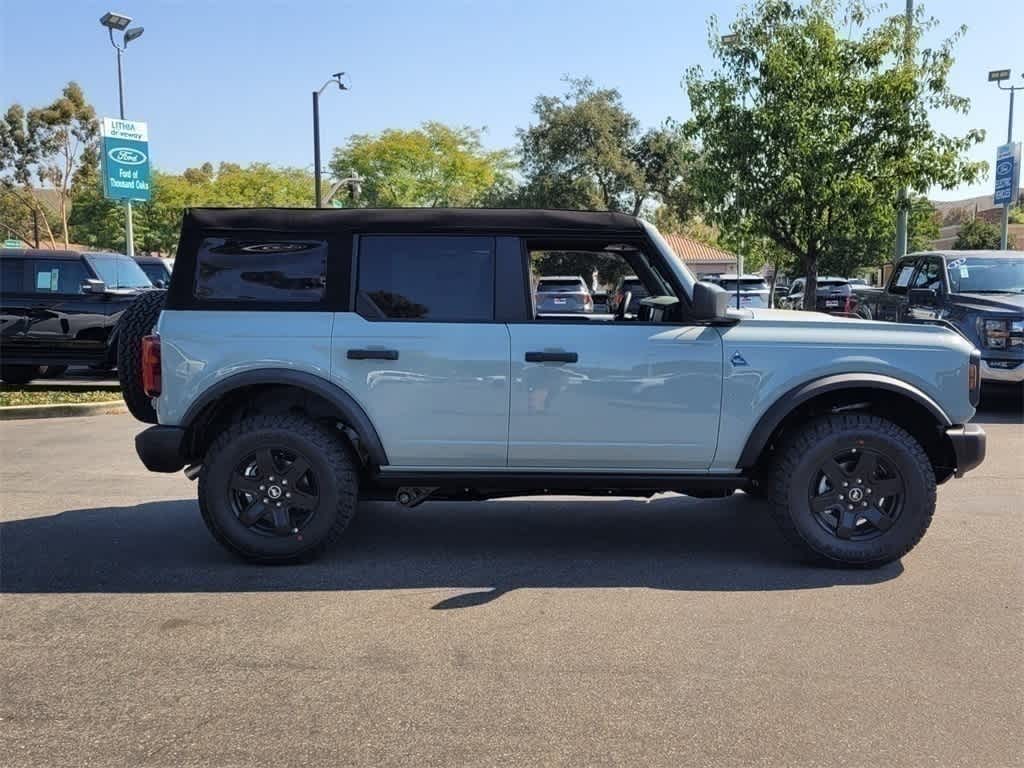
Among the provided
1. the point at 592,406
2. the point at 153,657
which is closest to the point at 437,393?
the point at 592,406

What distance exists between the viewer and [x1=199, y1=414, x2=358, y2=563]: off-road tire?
477cm

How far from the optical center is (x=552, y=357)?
4691 millimetres

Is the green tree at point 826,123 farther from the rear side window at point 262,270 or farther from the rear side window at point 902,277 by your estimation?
the rear side window at point 262,270

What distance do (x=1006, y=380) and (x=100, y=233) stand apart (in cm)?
5227

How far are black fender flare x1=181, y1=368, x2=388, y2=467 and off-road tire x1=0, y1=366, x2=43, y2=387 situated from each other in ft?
32.2

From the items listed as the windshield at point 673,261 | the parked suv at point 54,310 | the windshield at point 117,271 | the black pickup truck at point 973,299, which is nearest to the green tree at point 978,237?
the black pickup truck at point 973,299

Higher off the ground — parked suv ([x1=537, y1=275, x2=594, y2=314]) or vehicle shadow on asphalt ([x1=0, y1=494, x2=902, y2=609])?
parked suv ([x1=537, y1=275, x2=594, y2=314])

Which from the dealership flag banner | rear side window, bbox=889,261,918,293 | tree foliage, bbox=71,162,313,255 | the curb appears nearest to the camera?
the curb

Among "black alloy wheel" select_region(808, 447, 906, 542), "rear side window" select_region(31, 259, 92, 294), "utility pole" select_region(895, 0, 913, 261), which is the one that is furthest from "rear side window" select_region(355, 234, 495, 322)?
"utility pole" select_region(895, 0, 913, 261)

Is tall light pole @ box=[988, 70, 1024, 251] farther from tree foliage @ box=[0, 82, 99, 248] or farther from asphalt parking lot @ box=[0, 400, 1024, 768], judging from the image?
tree foliage @ box=[0, 82, 99, 248]

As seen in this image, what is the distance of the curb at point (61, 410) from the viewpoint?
10.5 metres

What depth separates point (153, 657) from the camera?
12.3 feet

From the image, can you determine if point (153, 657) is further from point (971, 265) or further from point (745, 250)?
point (745, 250)

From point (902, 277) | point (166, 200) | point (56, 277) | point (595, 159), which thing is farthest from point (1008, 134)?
point (166, 200)
